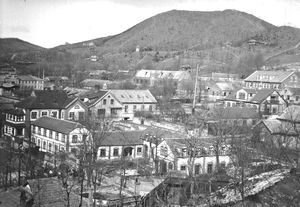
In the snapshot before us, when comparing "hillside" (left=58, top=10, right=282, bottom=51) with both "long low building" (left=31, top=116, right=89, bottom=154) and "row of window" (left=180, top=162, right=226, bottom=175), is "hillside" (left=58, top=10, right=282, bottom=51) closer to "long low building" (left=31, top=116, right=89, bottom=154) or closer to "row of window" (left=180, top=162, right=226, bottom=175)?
"long low building" (left=31, top=116, right=89, bottom=154)

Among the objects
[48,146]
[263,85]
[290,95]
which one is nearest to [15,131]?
[48,146]

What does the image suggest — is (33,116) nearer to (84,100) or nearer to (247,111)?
(84,100)

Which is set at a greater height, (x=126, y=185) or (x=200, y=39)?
(x=200, y=39)

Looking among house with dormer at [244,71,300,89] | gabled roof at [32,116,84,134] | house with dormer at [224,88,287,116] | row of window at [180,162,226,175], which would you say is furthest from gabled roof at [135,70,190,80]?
row of window at [180,162,226,175]

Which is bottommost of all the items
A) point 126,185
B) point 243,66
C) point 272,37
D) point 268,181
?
point 126,185

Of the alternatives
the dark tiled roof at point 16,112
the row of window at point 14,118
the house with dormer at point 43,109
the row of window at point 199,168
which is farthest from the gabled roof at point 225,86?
the row of window at point 199,168

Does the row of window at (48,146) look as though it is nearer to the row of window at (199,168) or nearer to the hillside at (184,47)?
the row of window at (199,168)

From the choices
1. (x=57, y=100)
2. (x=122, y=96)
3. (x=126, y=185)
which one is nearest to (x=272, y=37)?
(x=122, y=96)
